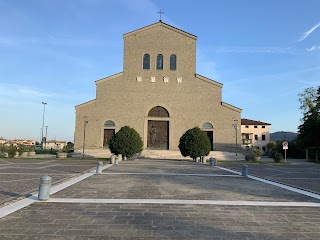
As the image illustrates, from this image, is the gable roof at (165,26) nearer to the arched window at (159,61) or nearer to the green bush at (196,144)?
the arched window at (159,61)

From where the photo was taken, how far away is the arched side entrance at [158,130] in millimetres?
42281

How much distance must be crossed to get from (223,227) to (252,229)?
1.80 feet

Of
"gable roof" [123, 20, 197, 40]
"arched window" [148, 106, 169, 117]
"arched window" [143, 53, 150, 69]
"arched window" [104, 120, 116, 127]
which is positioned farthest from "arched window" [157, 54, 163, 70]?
"arched window" [104, 120, 116, 127]

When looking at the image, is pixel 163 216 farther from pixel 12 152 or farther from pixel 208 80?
pixel 208 80

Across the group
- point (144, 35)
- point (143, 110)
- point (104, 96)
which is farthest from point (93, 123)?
point (144, 35)

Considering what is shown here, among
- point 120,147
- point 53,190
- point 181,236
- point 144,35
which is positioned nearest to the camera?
point 181,236

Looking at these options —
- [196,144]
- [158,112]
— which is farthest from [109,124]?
[196,144]

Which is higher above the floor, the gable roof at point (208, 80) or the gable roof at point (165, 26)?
the gable roof at point (165, 26)

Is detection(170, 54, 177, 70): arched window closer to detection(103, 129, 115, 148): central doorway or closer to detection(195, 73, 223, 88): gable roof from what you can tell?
detection(195, 73, 223, 88): gable roof

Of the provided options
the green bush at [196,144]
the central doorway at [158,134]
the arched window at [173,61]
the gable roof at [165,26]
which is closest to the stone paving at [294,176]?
the green bush at [196,144]

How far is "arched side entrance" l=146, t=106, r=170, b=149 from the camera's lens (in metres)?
42.3

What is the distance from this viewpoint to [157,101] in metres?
42.7

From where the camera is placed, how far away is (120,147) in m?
29.7

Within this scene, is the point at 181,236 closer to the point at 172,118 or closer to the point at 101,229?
the point at 101,229
